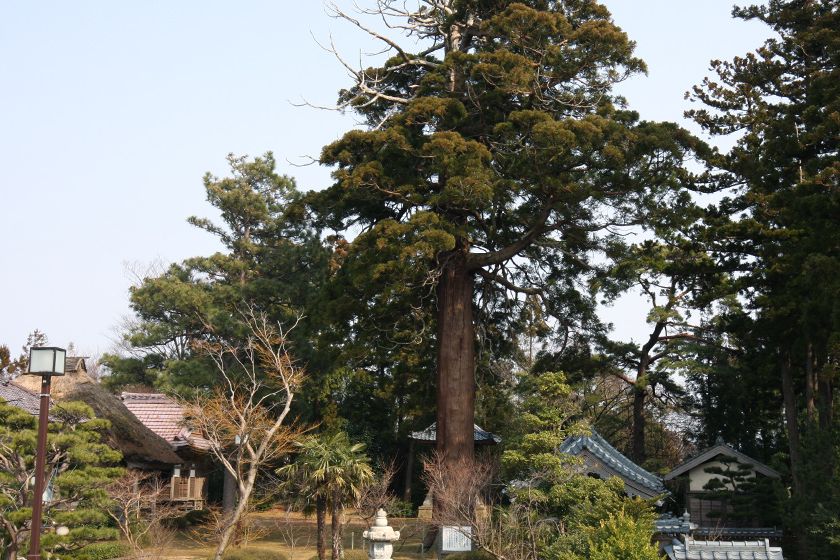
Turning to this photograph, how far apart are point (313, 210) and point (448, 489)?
8998 millimetres

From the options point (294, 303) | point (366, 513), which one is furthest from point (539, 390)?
point (294, 303)

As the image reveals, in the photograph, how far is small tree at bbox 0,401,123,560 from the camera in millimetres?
16531

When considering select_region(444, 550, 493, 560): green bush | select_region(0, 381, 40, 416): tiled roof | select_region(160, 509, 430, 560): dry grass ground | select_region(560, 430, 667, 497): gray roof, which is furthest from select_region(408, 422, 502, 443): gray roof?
select_region(0, 381, 40, 416): tiled roof

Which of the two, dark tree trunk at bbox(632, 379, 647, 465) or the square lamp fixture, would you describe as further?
dark tree trunk at bbox(632, 379, 647, 465)

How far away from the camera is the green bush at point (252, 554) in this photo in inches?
799

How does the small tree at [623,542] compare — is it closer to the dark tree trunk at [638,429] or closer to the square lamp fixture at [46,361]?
the square lamp fixture at [46,361]

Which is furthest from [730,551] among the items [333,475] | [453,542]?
[333,475]

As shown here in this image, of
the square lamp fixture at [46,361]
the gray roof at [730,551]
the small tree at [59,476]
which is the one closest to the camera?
the square lamp fixture at [46,361]

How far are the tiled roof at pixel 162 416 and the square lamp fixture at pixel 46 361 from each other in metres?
18.3

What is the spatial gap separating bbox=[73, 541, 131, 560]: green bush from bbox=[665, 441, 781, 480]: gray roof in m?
14.7

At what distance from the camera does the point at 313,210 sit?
24156 mm

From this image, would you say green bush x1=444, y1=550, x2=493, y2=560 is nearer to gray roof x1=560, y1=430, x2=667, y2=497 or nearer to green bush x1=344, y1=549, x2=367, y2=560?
green bush x1=344, y1=549, x2=367, y2=560

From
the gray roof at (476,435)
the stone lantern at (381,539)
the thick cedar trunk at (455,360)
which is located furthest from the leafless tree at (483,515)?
the gray roof at (476,435)

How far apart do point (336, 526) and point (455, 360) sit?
533 cm
